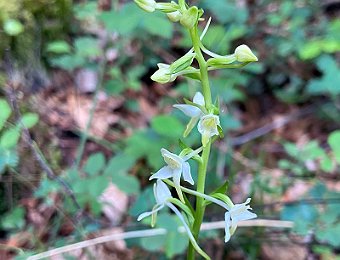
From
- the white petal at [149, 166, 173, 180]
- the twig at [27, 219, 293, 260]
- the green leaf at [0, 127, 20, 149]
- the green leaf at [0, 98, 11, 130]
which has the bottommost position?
the twig at [27, 219, 293, 260]

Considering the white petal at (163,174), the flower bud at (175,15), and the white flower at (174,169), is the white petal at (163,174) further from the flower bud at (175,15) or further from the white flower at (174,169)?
the flower bud at (175,15)

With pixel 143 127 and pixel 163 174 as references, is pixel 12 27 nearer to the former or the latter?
pixel 143 127

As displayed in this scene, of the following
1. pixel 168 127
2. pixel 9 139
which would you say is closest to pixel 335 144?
pixel 168 127

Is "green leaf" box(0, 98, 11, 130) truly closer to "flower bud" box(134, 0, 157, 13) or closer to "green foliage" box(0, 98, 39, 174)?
"green foliage" box(0, 98, 39, 174)

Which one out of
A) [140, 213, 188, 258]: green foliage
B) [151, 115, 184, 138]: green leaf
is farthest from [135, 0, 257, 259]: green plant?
[151, 115, 184, 138]: green leaf

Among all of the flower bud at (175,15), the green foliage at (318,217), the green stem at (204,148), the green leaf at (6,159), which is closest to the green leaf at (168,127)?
the green foliage at (318,217)

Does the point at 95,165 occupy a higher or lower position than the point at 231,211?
lower

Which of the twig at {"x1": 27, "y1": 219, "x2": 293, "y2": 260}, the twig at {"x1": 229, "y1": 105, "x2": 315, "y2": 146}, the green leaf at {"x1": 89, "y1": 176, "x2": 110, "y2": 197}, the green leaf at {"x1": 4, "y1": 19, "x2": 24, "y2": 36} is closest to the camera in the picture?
the twig at {"x1": 27, "y1": 219, "x2": 293, "y2": 260}

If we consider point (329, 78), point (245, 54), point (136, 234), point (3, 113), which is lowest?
point (136, 234)
